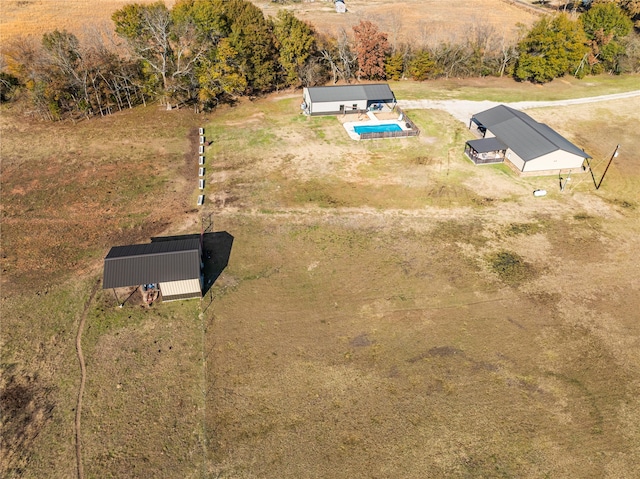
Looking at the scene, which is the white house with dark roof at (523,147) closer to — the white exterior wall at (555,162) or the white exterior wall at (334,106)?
the white exterior wall at (555,162)

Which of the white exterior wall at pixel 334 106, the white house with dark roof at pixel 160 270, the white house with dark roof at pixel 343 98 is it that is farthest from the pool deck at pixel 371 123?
the white house with dark roof at pixel 160 270

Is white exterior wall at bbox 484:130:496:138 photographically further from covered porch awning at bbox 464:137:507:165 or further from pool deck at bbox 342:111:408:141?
pool deck at bbox 342:111:408:141

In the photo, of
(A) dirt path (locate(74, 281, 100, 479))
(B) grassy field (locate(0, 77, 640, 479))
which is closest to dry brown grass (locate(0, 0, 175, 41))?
(B) grassy field (locate(0, 77, 640, 479))

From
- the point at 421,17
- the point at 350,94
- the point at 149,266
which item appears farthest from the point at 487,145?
the point at 421,17

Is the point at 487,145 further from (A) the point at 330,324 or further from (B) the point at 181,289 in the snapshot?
(B) the point at 181,289

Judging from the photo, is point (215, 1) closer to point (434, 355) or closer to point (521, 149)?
point (521, 149)

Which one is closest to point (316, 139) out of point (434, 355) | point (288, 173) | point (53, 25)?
point (288, 173)
